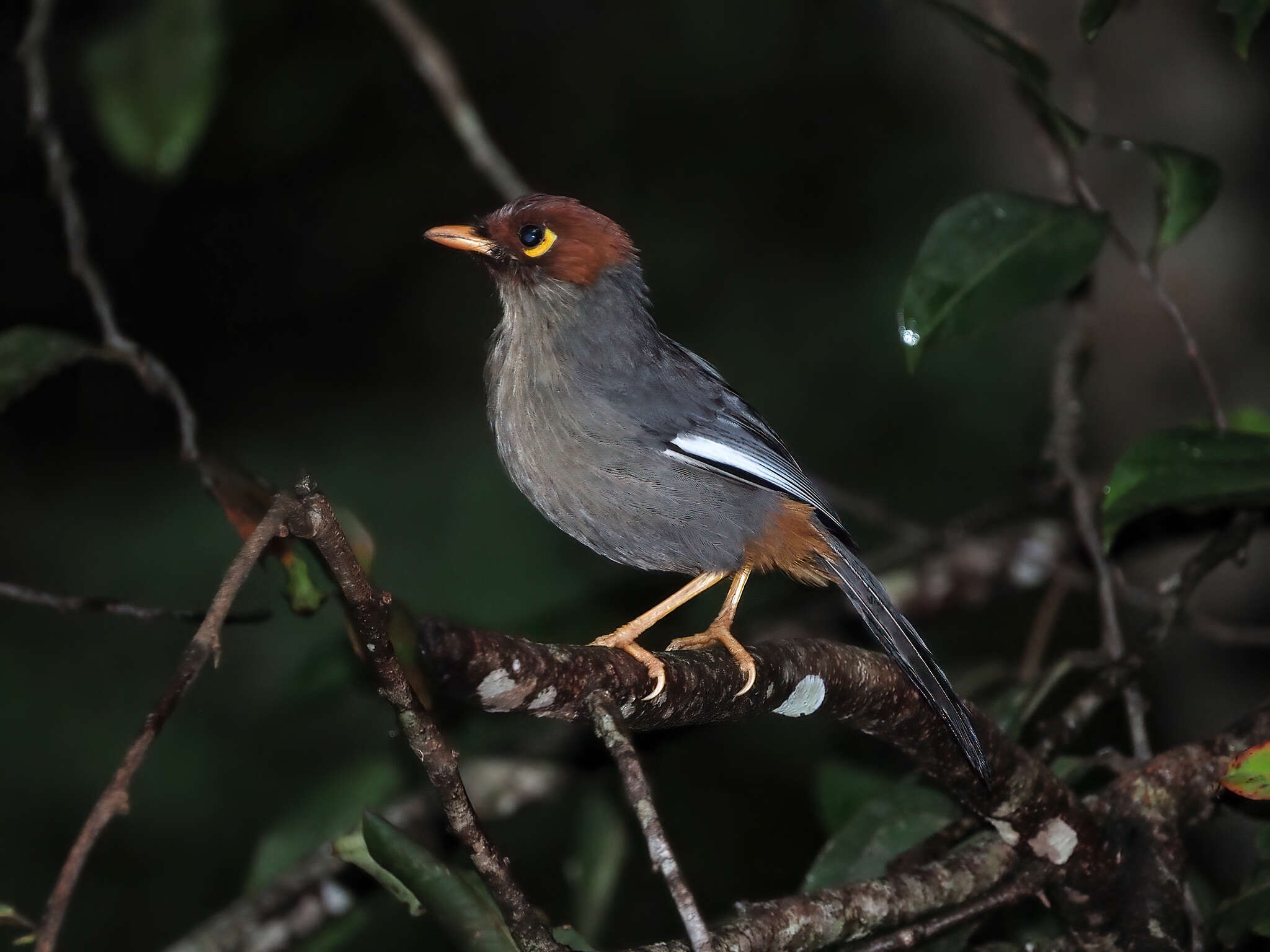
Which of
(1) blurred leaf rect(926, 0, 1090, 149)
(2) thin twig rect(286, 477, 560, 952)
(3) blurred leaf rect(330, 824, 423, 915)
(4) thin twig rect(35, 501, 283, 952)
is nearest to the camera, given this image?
(4) thin twig rect(35, 501, 283, 952)

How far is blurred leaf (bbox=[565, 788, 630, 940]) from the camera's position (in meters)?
4.11

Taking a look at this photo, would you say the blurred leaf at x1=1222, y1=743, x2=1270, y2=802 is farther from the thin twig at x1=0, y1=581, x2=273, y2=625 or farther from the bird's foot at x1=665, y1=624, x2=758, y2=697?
the thin twig at x1=0, y1=581, x2=273, y2=625

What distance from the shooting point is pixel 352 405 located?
7.68 metres

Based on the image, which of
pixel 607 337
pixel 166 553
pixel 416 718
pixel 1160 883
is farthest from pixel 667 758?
pixel 416 718

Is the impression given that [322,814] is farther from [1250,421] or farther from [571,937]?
[1250,421]

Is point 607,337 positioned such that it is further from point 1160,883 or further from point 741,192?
point 741,192

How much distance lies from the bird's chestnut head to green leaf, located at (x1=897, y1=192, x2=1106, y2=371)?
41.6 inches

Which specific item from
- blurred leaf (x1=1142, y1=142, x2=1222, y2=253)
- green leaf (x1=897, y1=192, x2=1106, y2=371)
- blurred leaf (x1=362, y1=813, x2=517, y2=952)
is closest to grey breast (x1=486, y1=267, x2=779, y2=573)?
green leaf (x1=897, y1=192, x2=1106, y2=371)

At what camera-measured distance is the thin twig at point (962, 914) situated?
2598 millimetres

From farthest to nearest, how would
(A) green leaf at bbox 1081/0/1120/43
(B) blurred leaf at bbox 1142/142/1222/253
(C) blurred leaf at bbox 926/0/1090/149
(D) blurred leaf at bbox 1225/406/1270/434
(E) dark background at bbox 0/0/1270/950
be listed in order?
(E) dark background at bbox 0/0/1270/950, (D) blurred leaf at bbox 1225/406/1270/434, (B) blurred leaf at bbox 1142/142/1222/253, (C) blurred leaf at bbox 926/0/1090/149, (A) green leaf at bbox 1081/0/1120/43

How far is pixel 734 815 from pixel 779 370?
2759mm

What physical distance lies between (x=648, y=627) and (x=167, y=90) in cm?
211

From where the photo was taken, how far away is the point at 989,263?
3.34 metres

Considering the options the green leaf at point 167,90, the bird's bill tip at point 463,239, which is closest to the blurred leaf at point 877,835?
the bird's bill tip at point 463,239
